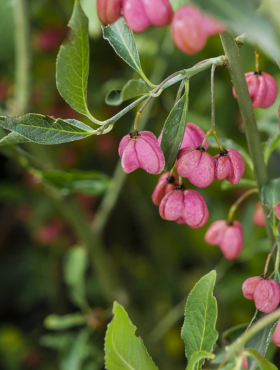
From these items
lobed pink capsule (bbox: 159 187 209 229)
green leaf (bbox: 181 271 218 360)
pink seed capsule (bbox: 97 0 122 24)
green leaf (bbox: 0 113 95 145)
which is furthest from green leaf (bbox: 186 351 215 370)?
pink seed capsule (bbox: 97 0 122 24)

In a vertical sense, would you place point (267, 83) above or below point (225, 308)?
above

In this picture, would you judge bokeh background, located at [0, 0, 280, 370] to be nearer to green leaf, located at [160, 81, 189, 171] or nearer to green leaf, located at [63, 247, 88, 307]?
green leaf, located at [63, 247, 88, 307]

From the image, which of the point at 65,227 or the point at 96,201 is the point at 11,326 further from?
the point at 96,201

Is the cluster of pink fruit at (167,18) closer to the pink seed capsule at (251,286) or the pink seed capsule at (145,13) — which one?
the pink seed capsule at (145,13)

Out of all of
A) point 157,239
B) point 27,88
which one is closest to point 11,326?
point 157,239

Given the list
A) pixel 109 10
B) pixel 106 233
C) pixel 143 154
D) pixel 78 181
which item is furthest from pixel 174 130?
pixel 106 233
